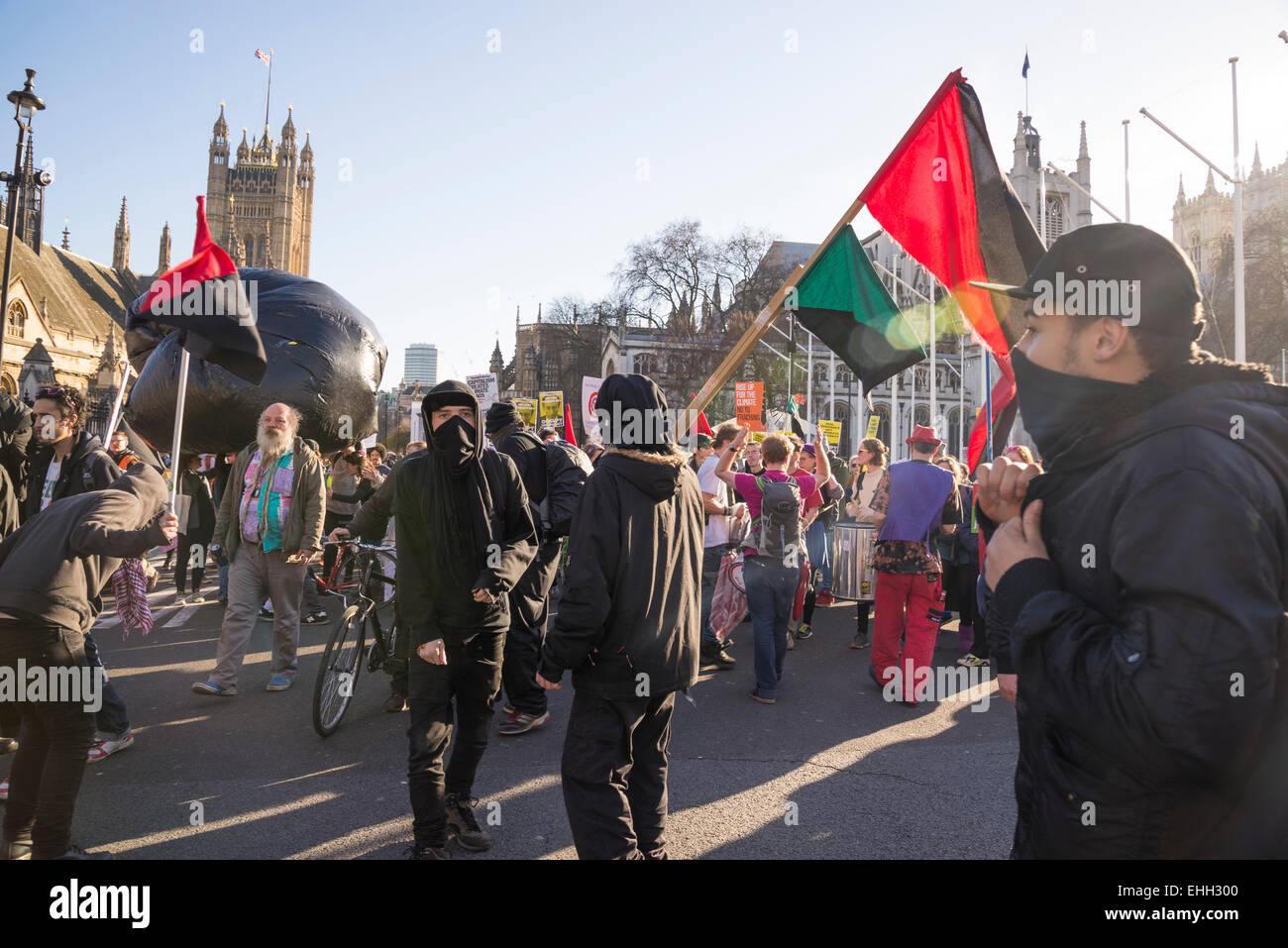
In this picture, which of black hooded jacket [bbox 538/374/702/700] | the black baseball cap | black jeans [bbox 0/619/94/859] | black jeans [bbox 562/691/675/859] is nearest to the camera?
the black baseball cap

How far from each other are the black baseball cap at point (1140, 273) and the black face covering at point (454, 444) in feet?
9.20

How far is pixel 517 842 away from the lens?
12.9ft

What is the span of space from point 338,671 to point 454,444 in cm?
258

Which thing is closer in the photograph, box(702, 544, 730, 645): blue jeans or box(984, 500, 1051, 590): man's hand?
box(984, 500, 1051, 590): man's hand

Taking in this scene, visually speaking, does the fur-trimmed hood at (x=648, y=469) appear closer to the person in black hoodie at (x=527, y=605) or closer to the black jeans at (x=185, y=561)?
the person in black hoodie at (x=527, y=605)

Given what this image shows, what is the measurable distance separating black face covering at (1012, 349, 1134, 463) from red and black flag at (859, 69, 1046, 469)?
2352 millimetres

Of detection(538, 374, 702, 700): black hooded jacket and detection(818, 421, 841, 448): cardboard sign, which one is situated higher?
detection(818, 421, 841, 448): cardboard sign

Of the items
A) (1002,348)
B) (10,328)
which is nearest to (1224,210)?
(1002,348)

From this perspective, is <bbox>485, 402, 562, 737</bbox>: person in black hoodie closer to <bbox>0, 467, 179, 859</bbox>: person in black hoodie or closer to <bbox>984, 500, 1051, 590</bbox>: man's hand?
<bbox>0, 467, 179, 859</bbox>: person in black hoodie

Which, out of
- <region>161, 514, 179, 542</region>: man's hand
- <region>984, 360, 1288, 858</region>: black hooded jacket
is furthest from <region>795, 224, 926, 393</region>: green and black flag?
<region>984, 360, 1288, 858</region>: black hooded jacket

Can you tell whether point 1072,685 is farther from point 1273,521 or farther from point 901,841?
point 901,841

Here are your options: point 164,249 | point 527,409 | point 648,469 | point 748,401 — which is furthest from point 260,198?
point 648,469

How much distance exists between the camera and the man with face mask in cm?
133
